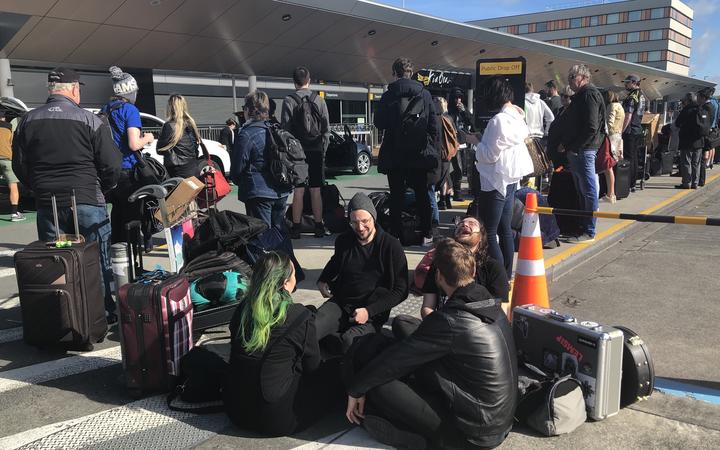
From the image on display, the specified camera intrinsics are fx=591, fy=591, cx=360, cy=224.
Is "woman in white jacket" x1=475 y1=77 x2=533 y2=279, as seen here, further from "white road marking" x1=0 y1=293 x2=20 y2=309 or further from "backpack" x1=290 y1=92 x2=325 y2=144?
"white road marking" x1=0 y1=293 x2=20 y2=309

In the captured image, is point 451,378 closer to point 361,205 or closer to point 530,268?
point 361,205

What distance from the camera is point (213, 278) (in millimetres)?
4488

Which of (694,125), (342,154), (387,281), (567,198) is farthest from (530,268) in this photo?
(342,154)

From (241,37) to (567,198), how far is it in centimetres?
1401

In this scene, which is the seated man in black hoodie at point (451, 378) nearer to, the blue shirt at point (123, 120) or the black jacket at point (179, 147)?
the blue shirt at point (123, 120)

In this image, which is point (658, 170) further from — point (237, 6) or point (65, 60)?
point (65, 60)

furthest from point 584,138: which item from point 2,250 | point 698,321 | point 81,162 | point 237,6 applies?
point 237,6

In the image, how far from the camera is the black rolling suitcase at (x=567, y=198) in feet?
24.2

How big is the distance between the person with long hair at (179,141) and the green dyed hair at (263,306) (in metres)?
3.27

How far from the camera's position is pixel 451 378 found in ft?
9.57

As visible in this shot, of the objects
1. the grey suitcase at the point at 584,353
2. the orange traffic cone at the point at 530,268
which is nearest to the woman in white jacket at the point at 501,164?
the orange traffic cone at the point at 530,268

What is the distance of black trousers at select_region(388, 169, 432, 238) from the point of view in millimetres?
6719

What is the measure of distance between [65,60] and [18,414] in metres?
16.3

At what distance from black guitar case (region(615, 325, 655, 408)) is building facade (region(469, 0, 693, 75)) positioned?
432 feet
